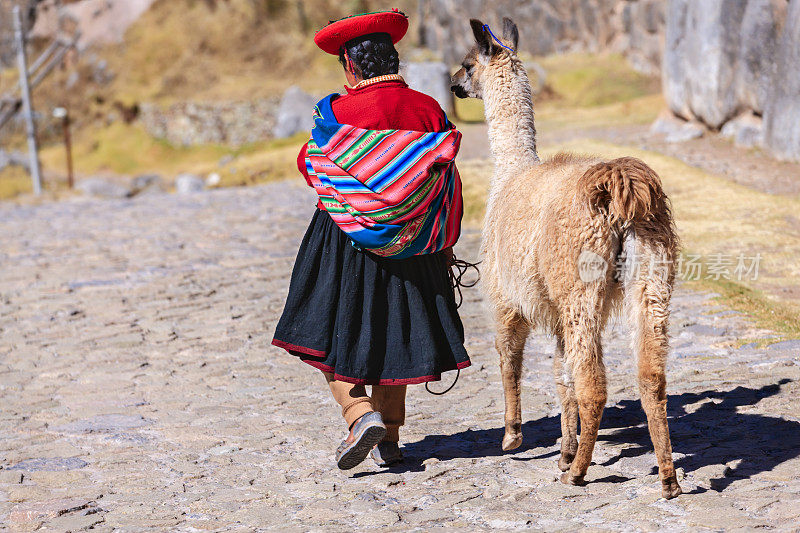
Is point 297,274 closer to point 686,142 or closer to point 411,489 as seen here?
point 411,489

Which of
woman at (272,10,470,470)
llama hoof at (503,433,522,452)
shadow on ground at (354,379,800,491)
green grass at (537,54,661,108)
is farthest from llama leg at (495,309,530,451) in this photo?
green grass at (537,54,661,108)

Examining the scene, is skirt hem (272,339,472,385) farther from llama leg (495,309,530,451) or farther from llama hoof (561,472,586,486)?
llama hoof (561,472,586,486)

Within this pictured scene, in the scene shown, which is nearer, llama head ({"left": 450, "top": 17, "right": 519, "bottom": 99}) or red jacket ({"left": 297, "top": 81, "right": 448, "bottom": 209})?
red jacket ({"left": 297, "top": 81, "right": 448, "bottom": 209})

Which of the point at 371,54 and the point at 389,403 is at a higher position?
the point at 371,54

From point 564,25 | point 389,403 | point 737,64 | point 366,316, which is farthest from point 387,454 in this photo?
point 564,25

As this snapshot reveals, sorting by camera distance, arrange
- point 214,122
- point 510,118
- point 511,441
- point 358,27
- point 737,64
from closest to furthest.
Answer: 1. point 358,27
2. point 511,441
3. point 510,118
4. point 737,64
5. point 214,122

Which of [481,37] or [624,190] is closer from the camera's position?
[624,190]

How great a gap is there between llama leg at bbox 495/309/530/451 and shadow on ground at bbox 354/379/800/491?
143 millimetres

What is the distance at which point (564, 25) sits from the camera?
1332 inches

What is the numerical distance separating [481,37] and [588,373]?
232 cm

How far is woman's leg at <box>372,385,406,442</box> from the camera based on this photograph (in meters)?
4.95

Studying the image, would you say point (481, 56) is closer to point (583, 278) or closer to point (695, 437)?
point (583, 278)

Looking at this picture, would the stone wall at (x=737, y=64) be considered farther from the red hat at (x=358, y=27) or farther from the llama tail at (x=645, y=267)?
the red hat at (x=358, y=27)

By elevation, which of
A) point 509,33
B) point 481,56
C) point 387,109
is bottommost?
point 387,109
